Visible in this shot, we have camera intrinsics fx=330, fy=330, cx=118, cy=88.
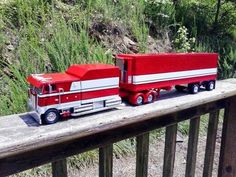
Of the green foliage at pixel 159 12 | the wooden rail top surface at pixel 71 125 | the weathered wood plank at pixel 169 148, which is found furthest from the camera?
the green foliage at pixel 159 12

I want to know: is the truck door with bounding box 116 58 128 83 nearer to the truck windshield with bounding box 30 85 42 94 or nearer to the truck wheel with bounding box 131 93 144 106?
the truck wheel with bounding box 131 93 144 106

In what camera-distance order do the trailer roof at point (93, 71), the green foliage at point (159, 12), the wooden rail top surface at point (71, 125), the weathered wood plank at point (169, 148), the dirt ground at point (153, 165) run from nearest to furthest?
the wooden rail top surface at point (71, 125), the trailer roof at point (93, 71), the weathered wood plank at point (169, 148), the dirt ground at point (153, 165), the green foliage at point (159, 12)

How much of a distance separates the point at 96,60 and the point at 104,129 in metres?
2.31

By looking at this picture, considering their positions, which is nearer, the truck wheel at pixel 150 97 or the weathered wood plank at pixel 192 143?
the truck wheel at pixel 150 97

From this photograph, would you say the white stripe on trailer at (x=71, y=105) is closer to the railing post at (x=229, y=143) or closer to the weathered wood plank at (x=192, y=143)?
the weathered wood plank at (x=192, y=143)

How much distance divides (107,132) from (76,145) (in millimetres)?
135

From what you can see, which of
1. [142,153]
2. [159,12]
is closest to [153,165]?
[142,153]

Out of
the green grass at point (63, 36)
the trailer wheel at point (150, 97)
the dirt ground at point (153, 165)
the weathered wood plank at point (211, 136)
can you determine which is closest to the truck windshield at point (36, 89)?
the trailer wheel at point (150, 97)

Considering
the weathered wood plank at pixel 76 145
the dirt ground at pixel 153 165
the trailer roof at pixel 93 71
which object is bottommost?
the dirt ground at pixel 153 165

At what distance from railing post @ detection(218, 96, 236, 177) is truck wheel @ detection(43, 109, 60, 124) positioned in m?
1.00

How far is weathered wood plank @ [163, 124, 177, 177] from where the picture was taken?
1439 millimetres

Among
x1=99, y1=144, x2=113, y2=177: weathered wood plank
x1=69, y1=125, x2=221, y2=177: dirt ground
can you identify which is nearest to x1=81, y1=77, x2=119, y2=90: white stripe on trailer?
x1=99, y1=144, x2=113, y2=177: weathered wood plank

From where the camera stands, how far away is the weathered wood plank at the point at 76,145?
916 millimetres

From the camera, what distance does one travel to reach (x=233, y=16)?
577 cm
